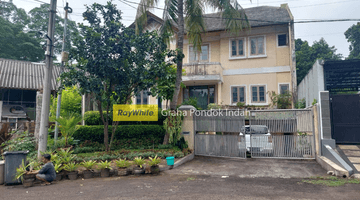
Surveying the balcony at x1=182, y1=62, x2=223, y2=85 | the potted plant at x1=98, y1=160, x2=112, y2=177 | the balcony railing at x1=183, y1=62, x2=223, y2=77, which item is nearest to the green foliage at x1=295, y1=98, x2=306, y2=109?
the balcony at x1=182, y1=62, x2=223, y2=85

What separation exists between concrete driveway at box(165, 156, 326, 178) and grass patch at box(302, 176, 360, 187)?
0.45 metres

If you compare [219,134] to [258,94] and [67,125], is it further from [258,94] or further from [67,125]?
[258,94]

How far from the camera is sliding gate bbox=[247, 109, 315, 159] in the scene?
9320mm

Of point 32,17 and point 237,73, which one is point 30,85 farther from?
point 32,17

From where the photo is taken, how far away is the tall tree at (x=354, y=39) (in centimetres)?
3408

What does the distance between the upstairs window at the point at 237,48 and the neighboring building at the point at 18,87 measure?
14.6 meters

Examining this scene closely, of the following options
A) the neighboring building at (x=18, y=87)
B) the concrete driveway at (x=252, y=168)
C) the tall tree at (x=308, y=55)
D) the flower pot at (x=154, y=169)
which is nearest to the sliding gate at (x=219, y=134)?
the concrete driveway at (x=252, y=168)

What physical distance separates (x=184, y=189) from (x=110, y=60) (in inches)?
228

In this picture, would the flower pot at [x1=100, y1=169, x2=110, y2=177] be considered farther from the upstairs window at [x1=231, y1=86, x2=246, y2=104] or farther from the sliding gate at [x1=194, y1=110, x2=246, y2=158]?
the upstairs window at [x1=231, y1=86, x2=246, y2=104]

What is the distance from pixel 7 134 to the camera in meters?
10.4

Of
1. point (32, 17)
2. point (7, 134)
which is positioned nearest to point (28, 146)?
point (7, 134)

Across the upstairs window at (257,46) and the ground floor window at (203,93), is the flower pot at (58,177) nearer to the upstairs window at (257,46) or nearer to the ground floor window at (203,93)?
the ground floor window at (203,93)

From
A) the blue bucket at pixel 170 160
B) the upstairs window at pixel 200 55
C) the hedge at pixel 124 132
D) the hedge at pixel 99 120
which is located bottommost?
the blue bucket at pixel 170 160

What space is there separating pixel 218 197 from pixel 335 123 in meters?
7.04
